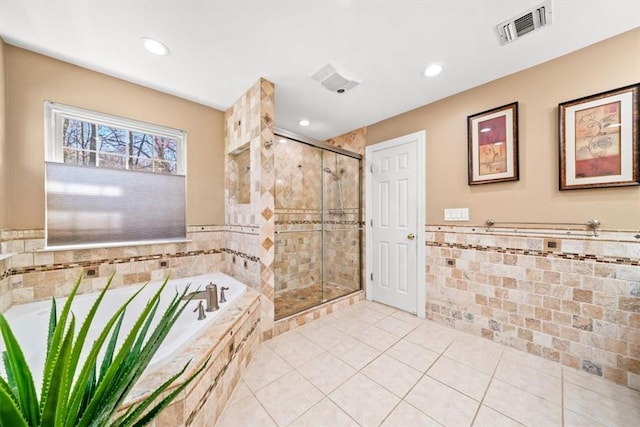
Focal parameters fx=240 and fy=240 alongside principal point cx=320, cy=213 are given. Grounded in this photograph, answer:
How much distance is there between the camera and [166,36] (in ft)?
5.31

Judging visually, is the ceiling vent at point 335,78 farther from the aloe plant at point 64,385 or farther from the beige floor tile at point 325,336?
the beige floor tile at point 325,336

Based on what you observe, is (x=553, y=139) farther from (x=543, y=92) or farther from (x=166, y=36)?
(x=166, y=36)

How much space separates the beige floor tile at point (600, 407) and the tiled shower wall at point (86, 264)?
2.84 meters

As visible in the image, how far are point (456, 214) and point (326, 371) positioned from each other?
1802mm

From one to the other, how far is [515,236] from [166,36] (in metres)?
3.02

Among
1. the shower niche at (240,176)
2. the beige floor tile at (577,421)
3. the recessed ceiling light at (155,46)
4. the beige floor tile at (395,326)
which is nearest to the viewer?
the beige floor tile at (577,421)

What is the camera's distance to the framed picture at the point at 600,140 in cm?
154

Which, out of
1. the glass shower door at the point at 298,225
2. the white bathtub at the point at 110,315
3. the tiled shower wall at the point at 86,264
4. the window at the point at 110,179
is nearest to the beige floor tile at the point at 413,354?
the glass shower door at the point at 298,225

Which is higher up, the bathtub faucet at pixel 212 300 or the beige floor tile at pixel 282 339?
the bathtub faucet at pixel 212 300

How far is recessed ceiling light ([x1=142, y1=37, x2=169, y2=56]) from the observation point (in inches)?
65.2

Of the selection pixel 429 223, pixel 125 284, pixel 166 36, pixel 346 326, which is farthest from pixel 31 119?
pixel 429 223

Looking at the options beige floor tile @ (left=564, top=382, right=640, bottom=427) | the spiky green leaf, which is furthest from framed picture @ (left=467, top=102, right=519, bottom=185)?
the spiky green leaf

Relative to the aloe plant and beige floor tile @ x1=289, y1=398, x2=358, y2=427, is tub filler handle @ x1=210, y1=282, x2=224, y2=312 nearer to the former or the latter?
beige floor tile @ x1=289, y1=398, x2=358, y2=427

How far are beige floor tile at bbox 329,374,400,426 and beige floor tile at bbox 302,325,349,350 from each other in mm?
461
